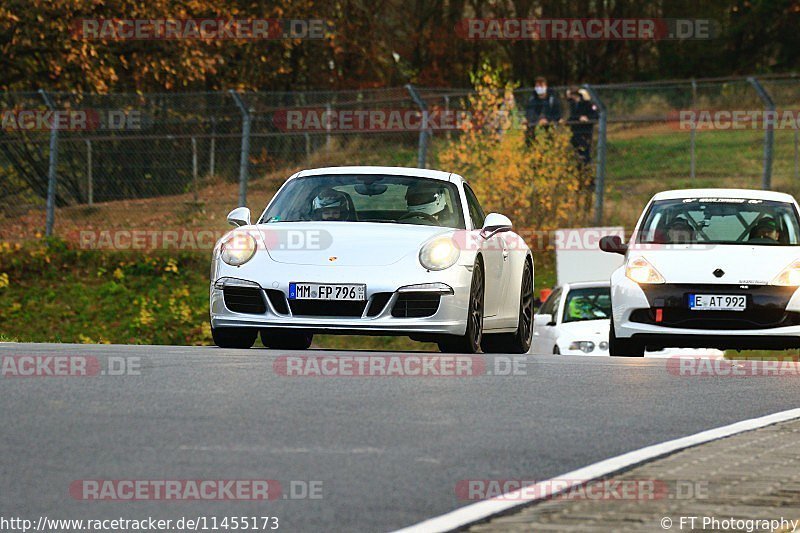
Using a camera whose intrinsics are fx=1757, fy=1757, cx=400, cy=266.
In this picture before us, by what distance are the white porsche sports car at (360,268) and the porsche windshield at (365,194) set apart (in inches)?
0.5

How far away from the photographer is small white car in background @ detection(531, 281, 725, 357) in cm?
2128

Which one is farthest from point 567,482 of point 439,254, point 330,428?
point 439,254

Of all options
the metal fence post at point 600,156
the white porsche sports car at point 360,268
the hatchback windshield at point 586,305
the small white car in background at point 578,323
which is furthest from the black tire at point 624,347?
the metal fence post at point 600,156

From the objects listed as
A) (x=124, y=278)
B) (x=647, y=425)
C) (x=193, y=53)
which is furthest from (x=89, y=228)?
(x=647, y=425)

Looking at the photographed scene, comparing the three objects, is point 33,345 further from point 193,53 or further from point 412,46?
point 412,46

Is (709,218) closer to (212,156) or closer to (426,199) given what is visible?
(426,199)

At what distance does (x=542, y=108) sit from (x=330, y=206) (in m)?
14.7

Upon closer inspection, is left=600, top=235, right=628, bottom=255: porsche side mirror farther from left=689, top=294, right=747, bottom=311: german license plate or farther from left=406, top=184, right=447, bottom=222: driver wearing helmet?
left=406, top=184, right=447, bottom=222: driver wearing helmet

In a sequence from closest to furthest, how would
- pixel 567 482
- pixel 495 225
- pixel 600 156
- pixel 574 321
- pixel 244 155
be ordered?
pixel 567 482 < pixel 495 225 < pixel 574 321 < pixel 600 156 < pixel 244 155

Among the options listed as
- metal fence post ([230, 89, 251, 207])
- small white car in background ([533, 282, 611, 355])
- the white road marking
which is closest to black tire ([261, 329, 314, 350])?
small white car in background ([533, 282, 611, 355])

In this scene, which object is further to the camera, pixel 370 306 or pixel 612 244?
pixel 612 244

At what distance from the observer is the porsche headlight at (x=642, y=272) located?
15.2 meters

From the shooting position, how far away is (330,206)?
46.6 feet

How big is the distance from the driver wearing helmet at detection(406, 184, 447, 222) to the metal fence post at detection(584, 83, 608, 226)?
13316 millimetres
